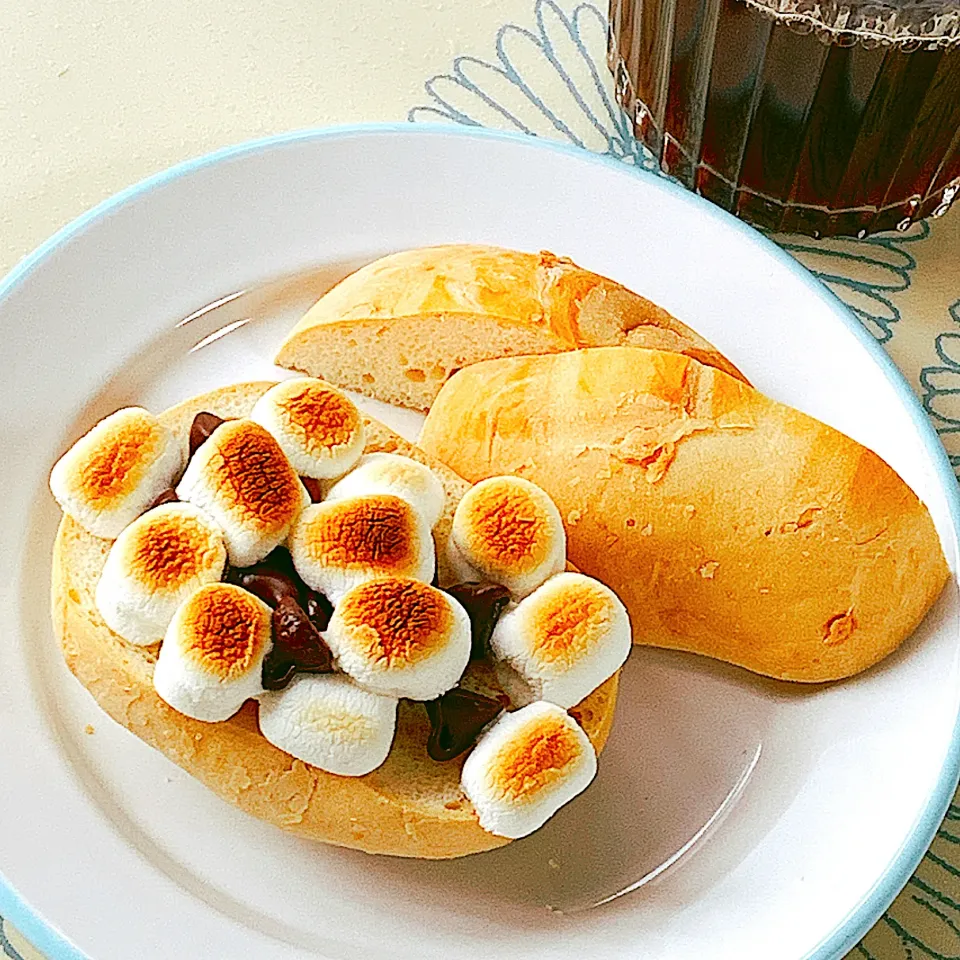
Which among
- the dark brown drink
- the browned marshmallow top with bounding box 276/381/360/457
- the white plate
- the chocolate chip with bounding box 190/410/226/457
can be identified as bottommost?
the white plate

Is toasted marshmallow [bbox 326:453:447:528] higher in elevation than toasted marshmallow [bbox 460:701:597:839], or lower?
higher

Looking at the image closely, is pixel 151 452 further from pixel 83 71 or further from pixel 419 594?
pixel 83 71

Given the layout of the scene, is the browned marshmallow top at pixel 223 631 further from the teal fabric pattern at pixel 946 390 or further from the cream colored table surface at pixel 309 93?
the teal fabric pattern at pixel 946 390

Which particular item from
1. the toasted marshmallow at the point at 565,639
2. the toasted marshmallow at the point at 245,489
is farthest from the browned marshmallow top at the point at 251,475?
the toasted marshmallow at the point at 565,639

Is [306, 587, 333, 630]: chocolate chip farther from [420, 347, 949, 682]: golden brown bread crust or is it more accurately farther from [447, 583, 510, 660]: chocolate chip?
[420, 347, 949, 682]: golden brown bread crust

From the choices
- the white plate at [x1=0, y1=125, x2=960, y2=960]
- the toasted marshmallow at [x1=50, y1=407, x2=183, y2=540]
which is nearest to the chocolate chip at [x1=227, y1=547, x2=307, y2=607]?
the toasted marshmallow at [x1=50, y1=407, x2=183, y2=540]

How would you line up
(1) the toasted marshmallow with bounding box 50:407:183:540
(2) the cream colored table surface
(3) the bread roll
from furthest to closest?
(2) the cream colored table surface
(3) the bread roll
(1) the toasted marshmallow with bounding box 50:407:183:540

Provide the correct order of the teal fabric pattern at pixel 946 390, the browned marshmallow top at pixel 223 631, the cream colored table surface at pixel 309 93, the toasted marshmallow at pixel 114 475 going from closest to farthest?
the browned marshmallow top at pixel 223 631
the toasted marshmallow at pixel 114 475
the teal fabric pattern at pixel 946 390
the cream colored table surface at pixel 309 93
